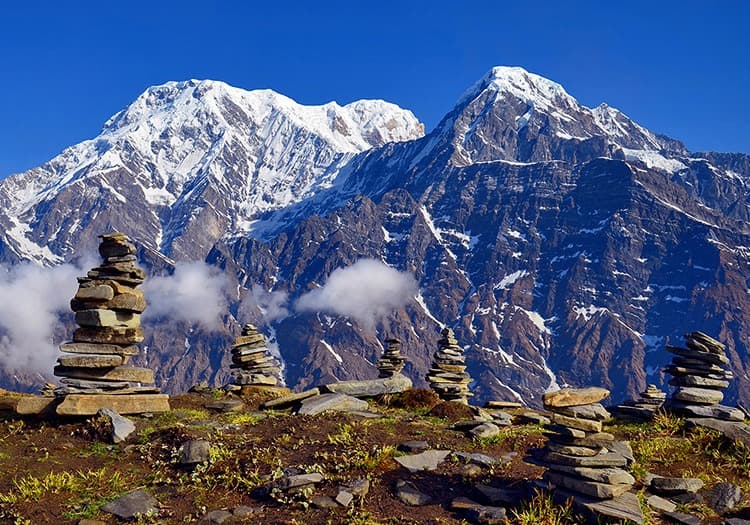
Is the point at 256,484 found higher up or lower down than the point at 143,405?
lower down

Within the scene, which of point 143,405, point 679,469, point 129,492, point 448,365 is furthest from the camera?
point 448,365

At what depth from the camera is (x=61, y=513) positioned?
12.8 m

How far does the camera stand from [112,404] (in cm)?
2017

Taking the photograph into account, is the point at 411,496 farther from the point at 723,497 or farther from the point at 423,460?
the point at 723,497

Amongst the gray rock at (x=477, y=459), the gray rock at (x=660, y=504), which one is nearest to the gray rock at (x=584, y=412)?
the gray rock at (x=477, y=459)

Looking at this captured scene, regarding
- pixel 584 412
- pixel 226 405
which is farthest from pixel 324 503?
pixel 226 405

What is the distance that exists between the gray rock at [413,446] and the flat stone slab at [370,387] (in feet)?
28.1

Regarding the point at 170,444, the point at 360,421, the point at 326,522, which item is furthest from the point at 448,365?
the point at 326,522

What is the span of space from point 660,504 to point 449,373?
32.0 m

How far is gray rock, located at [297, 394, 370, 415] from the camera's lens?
69.5 feet

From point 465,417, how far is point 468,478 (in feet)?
23.8

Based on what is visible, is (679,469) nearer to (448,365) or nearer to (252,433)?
(252,433)

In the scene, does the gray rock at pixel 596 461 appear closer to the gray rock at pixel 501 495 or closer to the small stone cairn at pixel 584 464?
the small stone cairn at pixel 584 464

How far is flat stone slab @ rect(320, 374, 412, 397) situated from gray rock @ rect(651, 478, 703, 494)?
43.1ft
